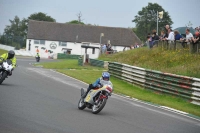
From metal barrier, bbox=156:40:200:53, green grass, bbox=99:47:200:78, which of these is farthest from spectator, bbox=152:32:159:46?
green grass, bbox=99:47:200:78

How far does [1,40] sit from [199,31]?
78755mm

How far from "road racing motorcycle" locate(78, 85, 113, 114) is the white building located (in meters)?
85.8

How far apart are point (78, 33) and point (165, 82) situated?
8280 cm

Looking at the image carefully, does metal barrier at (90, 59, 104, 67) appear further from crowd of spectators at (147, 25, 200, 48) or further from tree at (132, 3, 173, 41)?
tree at (132, 3, 173, 41)

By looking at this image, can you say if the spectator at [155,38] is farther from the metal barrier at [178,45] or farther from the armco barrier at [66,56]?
the armco barrier at [66,56]

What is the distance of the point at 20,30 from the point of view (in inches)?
6344

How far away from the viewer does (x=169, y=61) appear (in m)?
29.0

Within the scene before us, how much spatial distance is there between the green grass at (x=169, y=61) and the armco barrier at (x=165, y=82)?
146cm

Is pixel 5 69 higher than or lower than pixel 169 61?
lower

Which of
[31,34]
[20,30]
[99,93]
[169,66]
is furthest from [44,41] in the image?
[99,93]

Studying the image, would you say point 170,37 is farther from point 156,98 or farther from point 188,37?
point 156,98

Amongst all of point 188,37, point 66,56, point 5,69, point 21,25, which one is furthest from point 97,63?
point 21,25

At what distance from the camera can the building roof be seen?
102 metres

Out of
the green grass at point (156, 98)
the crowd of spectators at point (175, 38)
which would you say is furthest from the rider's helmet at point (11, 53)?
the crowd of spectators at point (175, 38)
